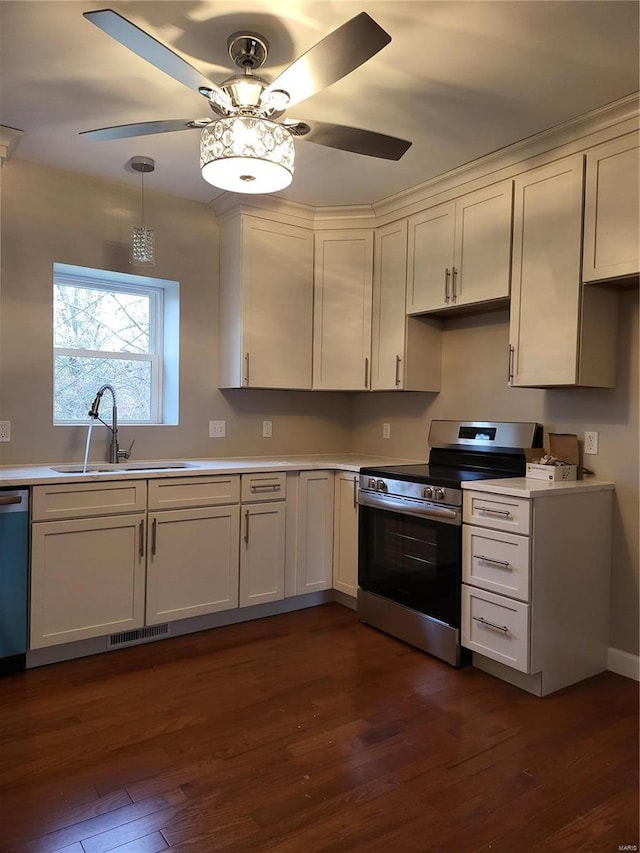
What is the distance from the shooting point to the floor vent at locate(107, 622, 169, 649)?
284 cm

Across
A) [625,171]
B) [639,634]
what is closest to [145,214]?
[625,171]

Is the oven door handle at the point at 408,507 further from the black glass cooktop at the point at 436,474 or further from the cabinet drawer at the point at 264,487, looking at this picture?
the cabinet drawer at the point at 264,487

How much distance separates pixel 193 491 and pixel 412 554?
3.86 feet

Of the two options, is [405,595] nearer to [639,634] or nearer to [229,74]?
[639,634]

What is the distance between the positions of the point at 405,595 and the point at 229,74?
2492mm

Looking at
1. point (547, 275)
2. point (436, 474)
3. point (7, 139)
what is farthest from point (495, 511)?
point (7, 139)

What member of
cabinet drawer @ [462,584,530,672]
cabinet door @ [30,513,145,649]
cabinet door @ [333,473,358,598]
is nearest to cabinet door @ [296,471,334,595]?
cabinet door @ [333,473,358,598]

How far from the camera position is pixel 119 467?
317cm

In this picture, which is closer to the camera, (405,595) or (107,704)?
(107,704)

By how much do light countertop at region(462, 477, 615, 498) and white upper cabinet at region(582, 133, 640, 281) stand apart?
0.91 meters

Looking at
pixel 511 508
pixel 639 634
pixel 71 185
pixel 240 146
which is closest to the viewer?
pixel 240 146

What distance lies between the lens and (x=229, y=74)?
7.36ft

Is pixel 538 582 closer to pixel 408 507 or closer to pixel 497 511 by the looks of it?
pixel 497 511

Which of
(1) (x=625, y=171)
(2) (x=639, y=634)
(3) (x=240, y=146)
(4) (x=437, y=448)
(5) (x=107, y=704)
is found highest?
(1) (x=625, y=171)
